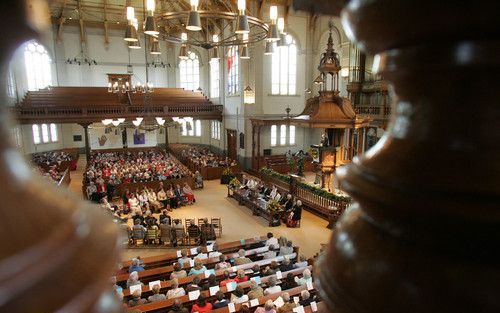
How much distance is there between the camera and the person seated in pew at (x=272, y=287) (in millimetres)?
5250

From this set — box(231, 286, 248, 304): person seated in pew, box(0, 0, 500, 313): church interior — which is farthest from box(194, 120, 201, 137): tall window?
box(231, 286, 248, 304): person seated in pew

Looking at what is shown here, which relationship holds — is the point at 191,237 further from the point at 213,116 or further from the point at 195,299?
the point at 213,116

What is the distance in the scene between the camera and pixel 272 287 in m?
5.35

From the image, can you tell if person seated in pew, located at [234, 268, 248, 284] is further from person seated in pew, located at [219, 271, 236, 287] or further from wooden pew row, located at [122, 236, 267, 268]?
wooden pew row, located at [122, 236, 267, 268]

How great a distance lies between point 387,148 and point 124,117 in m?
17.4

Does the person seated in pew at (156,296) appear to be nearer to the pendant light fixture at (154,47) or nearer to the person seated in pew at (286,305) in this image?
the person seated in pew at (286,305)

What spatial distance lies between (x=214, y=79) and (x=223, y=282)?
18155 mm

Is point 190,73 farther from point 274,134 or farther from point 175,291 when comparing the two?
point 175,291

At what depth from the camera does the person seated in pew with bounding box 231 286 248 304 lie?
4973 millimetres

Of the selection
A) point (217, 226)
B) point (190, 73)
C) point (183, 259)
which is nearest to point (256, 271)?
point (183, 259)

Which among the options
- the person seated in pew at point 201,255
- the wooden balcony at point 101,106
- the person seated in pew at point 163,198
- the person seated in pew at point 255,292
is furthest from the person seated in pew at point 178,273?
the wooden balcony at point 101,106

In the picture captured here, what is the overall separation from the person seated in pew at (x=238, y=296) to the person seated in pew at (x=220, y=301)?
0.43ft

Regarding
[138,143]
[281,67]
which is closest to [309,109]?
[281,67]

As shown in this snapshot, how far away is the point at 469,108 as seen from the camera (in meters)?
0.43
